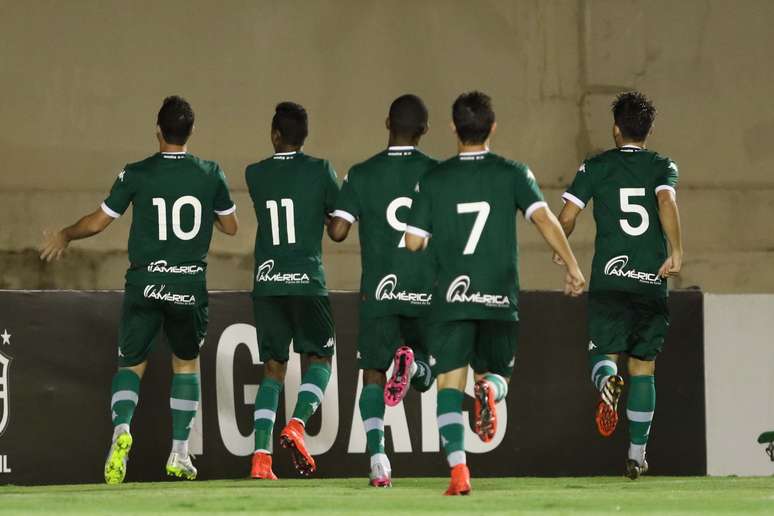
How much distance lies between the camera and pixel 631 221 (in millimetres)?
10336

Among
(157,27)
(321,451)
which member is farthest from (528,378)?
(157,27)

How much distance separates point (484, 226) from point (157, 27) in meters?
6.64

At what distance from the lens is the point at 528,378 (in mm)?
11852

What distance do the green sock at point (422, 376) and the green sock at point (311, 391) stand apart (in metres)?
0.79

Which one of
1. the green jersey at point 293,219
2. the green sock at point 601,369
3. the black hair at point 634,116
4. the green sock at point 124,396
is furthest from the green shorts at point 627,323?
the green sock at point 124,396

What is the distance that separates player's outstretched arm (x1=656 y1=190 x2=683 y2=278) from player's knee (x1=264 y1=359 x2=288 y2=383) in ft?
7.51

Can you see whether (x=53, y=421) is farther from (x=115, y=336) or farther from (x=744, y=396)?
(x=744, y=396)

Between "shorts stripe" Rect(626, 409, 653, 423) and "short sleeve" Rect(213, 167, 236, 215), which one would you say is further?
A: "short sleeve" Rect(213, 167, 236, 215)

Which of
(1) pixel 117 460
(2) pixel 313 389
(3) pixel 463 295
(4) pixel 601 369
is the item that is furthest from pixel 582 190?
(1) pixel 117 460

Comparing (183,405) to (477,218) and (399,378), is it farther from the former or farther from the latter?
(477,218)

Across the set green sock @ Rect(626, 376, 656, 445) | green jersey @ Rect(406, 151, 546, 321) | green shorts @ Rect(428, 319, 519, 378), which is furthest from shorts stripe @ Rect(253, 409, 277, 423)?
green jersey @ Rect(406, 151, 546, 321)

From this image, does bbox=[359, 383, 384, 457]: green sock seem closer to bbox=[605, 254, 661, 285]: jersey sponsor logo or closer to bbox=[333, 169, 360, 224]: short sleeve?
bbox=[333, 169, 360, 224]: short sleeve

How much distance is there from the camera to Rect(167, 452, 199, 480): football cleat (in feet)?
34.7

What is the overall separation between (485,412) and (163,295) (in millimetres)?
2707
